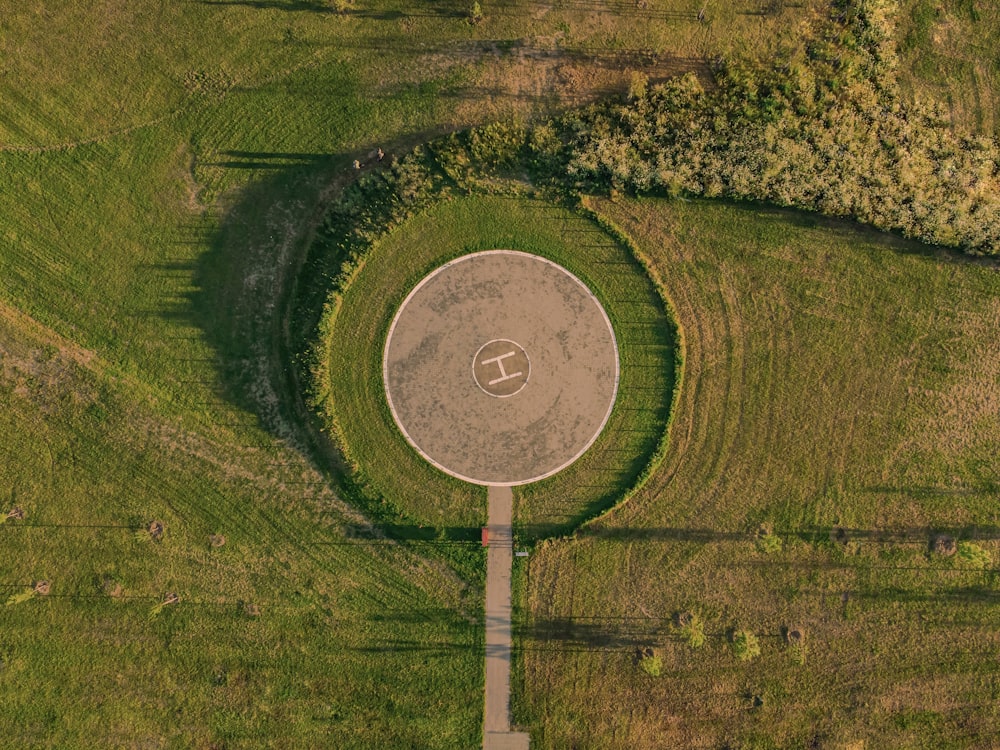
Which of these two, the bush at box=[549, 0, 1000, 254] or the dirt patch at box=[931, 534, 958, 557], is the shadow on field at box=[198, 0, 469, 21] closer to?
the bush at box=[549, 0, 1000, 254]

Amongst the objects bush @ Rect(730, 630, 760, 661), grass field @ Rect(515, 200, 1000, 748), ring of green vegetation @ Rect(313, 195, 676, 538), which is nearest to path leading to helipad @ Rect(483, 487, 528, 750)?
Answer: ring of green vegetation @ Rect(313, 195, 676, 538)

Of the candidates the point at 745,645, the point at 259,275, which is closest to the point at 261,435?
the point at 259,275

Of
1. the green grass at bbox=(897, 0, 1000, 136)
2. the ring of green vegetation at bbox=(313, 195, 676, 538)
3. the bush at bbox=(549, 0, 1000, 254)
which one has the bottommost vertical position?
the ring of green vegetation at bbox=(313, 195, 676, 538)

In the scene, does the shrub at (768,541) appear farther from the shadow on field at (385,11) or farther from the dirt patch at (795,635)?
the shadow on field at (385,11)

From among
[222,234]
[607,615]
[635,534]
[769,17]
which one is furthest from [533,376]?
[769,17]

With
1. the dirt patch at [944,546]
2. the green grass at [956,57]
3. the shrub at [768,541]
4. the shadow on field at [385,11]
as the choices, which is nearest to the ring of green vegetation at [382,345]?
the shrub at [768,541]
